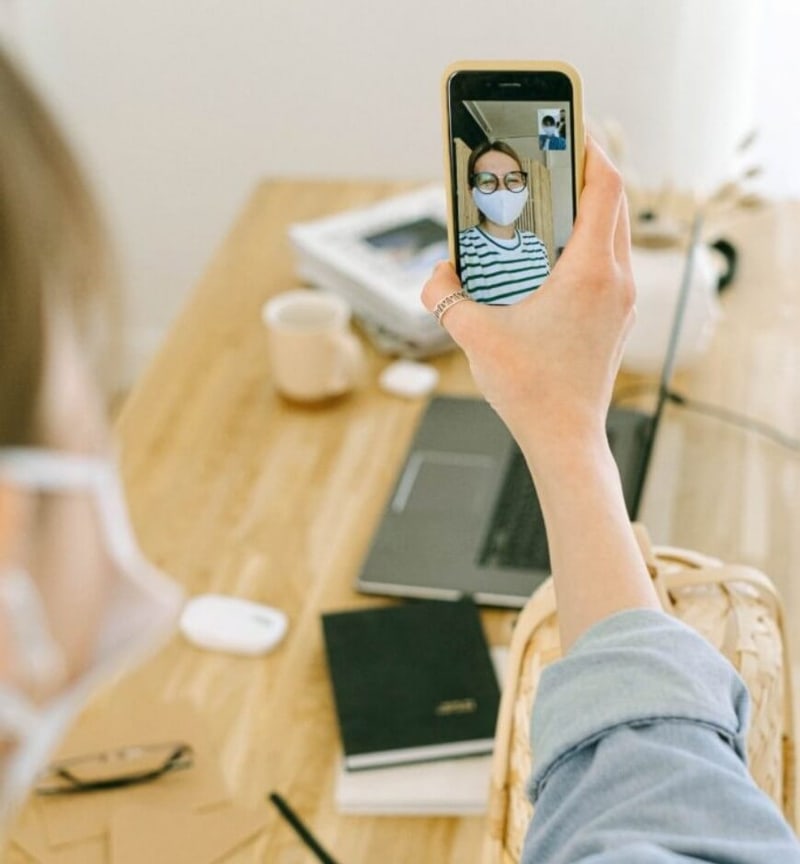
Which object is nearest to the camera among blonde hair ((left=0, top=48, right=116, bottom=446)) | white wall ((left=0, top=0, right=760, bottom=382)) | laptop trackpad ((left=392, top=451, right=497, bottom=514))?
blonde hair ((left=0, top=48, right=116, bottom=446))

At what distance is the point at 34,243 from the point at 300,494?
96 cm

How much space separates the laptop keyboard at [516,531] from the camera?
120cm

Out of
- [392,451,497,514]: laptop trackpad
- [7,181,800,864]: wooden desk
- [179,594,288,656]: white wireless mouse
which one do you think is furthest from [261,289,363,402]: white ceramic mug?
[179,594,288,656]: white wireless mouse

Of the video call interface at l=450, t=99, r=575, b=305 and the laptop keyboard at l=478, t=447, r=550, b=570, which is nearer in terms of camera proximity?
the video call interface at l=450, t=99, r=575, b=305

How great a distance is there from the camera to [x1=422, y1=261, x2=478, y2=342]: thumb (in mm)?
732

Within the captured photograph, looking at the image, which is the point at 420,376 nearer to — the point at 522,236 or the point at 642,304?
the point at 642,304

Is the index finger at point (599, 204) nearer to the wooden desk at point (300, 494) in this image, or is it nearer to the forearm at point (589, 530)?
the forearm at point (589, 530)

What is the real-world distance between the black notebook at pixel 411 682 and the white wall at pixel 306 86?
1241 mm

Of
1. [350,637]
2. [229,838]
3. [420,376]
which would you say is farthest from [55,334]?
[420,376]

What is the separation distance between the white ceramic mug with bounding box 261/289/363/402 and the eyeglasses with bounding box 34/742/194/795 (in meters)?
0.52

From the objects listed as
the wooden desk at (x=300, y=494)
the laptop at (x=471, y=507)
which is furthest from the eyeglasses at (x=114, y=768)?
the laptop at (x=471, y=507)

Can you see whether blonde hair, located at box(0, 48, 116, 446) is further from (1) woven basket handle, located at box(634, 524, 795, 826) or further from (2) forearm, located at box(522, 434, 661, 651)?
(1) woven basket handle, located at box(634, 524, 795, 826)

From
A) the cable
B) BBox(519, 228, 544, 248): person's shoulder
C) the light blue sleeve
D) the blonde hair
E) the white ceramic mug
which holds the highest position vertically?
the blonde hair

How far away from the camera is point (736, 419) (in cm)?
142
